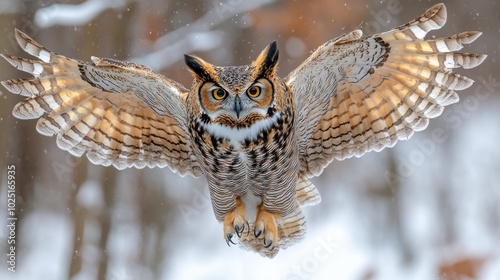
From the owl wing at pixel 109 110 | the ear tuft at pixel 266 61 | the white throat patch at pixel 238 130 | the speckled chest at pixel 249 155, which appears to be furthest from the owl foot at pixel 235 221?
the ear tuft at pixel 266 61

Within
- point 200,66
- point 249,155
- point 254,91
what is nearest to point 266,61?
point 254,91

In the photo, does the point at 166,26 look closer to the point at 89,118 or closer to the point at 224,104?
the point at 89,118

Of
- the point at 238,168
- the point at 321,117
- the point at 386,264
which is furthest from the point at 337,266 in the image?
the point at 238,168

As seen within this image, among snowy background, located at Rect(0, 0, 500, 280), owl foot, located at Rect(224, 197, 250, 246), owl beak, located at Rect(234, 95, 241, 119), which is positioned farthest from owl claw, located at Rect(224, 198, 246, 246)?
snowy background, located at Rect(0, 0, 500, 280)

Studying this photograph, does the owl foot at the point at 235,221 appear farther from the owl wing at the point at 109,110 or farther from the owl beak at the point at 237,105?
the owl beak at the point at 237,105

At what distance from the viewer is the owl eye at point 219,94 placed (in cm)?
294

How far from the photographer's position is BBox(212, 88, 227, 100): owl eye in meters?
2.94

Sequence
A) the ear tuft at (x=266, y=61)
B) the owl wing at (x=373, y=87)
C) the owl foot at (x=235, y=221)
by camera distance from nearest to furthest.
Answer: the ear tuft at (x=266, y=61), the owl wing at (x=373, y=87), the owl foot at (x=235, y=221)

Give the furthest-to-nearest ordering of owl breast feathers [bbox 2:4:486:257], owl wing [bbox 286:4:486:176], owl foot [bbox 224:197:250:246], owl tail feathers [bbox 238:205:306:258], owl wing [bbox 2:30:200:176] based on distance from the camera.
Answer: owl tail feathers [bbox 238:205:306:258] → owl foot [bbox 224:197:250:246] → owl wing [bbox 2:30:200:176] → owl wing [bbox 286:4:486:176] → owl breast feathers [bbox 2:4:486:257]

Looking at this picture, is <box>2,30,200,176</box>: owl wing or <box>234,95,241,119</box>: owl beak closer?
<box>234,95,241,119</box>: owl beak

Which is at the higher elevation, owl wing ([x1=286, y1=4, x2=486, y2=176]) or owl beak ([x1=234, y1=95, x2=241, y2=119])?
owl beak ([x1=234, y1=95, x2=241, y2=119])

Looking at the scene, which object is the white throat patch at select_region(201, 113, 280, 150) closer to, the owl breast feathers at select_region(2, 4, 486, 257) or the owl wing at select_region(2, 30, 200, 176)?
the owl breast feathers at select_region(2, 4, 486, 257)

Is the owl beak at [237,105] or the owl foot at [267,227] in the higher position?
the owl beak at [237,105]

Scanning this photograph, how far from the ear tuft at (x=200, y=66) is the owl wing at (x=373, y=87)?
426 millimetres
